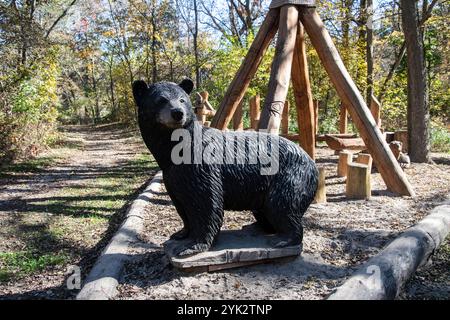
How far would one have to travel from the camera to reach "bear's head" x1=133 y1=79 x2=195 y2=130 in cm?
256

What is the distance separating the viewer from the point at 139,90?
2770mm

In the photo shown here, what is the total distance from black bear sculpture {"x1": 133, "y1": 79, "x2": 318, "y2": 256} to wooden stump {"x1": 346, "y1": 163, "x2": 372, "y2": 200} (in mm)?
2026

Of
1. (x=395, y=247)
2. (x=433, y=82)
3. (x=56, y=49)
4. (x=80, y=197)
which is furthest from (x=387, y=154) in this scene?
(x=433, y=82)

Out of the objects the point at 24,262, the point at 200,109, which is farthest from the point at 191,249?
the point at 200,109

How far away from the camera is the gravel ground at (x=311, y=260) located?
8.89 ft

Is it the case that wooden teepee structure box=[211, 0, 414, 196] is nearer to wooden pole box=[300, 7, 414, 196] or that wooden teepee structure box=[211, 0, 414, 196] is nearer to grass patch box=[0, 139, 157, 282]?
wooden pole box=[300, 7, 414, 196]

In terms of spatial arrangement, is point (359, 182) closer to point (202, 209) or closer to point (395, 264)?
point (395, 264)

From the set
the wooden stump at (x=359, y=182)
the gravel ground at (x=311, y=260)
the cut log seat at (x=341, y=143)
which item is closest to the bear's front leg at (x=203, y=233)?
the gravel ground at (x=311, y=260)

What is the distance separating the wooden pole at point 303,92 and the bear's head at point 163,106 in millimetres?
3015

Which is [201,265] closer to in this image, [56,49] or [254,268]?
[254,268]

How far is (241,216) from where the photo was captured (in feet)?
14.8

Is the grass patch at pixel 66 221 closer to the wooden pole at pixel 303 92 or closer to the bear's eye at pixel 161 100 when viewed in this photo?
the bear's eye at pixel 161 100

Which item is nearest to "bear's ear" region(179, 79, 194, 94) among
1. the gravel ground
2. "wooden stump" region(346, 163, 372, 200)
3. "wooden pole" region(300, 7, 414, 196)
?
the gravel ground

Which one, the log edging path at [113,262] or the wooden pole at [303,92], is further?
the wooden pole at [303,92]
